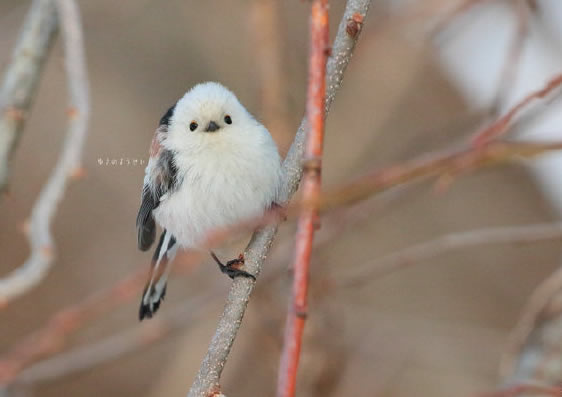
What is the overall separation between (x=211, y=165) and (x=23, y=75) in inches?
22.3

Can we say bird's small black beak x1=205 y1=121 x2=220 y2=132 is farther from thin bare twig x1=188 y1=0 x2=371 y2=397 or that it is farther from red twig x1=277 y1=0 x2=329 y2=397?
red twig x1=277 y1=0 x2=329 y2=397

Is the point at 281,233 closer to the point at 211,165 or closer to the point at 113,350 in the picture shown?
the point at 113,350

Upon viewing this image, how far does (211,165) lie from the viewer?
180cm

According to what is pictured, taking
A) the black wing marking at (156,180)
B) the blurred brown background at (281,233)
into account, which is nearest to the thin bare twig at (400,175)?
the black wing marking at (156,180)

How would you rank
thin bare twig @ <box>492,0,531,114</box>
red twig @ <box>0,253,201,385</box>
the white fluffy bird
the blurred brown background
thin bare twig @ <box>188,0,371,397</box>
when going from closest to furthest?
red twig @ <box>0,253,201,385</box>
thin bare twig @ <box>188,0,371,397</box>
the white fluffy bird
thin bare twig @ <box>492,0,531,114</box>
the blurred brown background

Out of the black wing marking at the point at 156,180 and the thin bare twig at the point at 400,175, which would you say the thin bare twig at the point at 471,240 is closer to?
the black wing marking at the point at 156,180

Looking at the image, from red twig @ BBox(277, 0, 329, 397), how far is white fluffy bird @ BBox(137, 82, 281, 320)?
91cm

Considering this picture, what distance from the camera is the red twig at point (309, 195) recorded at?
2.50 feet

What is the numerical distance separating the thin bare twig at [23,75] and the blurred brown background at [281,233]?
1.98 ft

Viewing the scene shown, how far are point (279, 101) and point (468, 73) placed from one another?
2.36 meters

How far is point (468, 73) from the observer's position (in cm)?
434

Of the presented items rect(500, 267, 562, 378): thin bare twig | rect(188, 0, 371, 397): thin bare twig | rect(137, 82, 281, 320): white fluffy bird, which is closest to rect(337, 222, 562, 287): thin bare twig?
rect(500, 267, 562, 378): thin bare twig

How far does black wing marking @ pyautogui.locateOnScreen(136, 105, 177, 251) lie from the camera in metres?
1.87

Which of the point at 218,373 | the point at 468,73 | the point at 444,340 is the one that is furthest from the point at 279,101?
the point at 468,73
